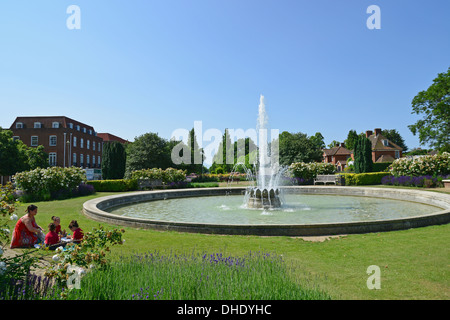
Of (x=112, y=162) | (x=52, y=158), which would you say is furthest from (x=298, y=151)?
(x=52, y=158)

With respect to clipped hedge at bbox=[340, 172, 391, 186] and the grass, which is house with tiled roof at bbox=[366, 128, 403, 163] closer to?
clipped hedge at bbox=[340, 172, 391, 186]

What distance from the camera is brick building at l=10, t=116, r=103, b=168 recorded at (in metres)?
55.4

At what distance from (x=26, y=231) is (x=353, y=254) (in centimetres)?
827

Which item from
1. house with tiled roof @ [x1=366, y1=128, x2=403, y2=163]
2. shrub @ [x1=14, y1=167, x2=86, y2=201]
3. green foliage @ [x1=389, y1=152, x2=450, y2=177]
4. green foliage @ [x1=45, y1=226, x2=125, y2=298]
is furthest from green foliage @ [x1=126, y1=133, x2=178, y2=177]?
green foliage @ [x1=45, y1=226, x2=125, y2=298]

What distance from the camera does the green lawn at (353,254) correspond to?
16.0 ft

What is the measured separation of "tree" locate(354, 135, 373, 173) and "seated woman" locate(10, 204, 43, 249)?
3505cm

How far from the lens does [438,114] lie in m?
40.5

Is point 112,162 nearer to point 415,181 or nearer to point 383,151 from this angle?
point 415,181

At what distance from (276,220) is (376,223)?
12.6 ft

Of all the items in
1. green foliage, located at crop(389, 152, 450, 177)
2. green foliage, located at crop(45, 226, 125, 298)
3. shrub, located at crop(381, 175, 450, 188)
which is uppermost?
green foliage, located at crop(389, 152, 450, 177)

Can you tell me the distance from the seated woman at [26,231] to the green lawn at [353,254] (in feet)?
7.25

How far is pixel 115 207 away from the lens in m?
17.7
